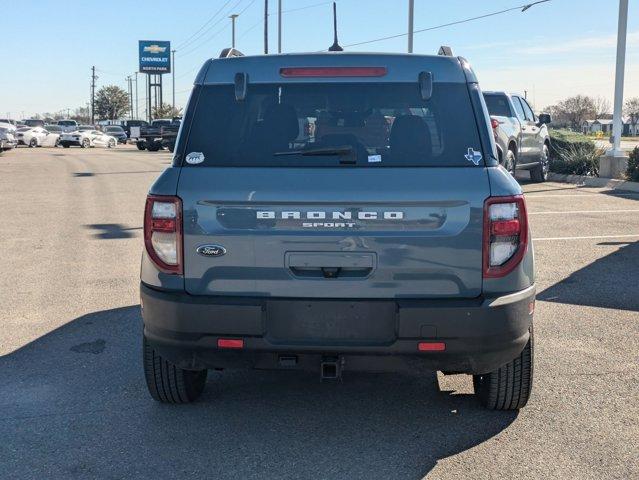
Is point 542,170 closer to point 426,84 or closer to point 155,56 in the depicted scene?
point 426,84

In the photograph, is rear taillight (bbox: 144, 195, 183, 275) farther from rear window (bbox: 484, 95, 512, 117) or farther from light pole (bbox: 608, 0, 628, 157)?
light pole (bbox: 608, 0, 628, 157)

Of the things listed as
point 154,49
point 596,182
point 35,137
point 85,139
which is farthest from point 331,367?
point 154,49

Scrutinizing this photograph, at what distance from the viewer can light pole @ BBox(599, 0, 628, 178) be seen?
18.3m

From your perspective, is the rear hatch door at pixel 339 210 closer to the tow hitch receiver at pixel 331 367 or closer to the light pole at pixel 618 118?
the tow hitch receiver at pixel 331 367

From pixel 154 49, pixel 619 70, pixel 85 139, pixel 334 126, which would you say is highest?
pixel 154 49

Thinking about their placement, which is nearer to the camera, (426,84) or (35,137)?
(426,84)

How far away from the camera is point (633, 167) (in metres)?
18.0

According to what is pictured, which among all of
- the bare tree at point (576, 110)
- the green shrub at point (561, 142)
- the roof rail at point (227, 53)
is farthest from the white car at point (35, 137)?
the bare tree at point (576, 110)

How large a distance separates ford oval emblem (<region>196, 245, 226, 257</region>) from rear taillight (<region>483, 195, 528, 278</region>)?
4.17ft

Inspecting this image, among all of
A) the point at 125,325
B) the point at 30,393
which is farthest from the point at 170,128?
the point at 30,393

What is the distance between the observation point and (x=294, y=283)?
374cm

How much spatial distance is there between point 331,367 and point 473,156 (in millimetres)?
1260

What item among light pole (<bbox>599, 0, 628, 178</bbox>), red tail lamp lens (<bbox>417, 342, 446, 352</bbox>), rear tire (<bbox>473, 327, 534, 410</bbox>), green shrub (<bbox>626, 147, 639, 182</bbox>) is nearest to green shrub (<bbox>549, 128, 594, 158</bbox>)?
light pole (<bbox>599, 0, 628, 178</bbox>)

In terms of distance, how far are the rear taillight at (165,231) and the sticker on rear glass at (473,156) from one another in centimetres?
144
